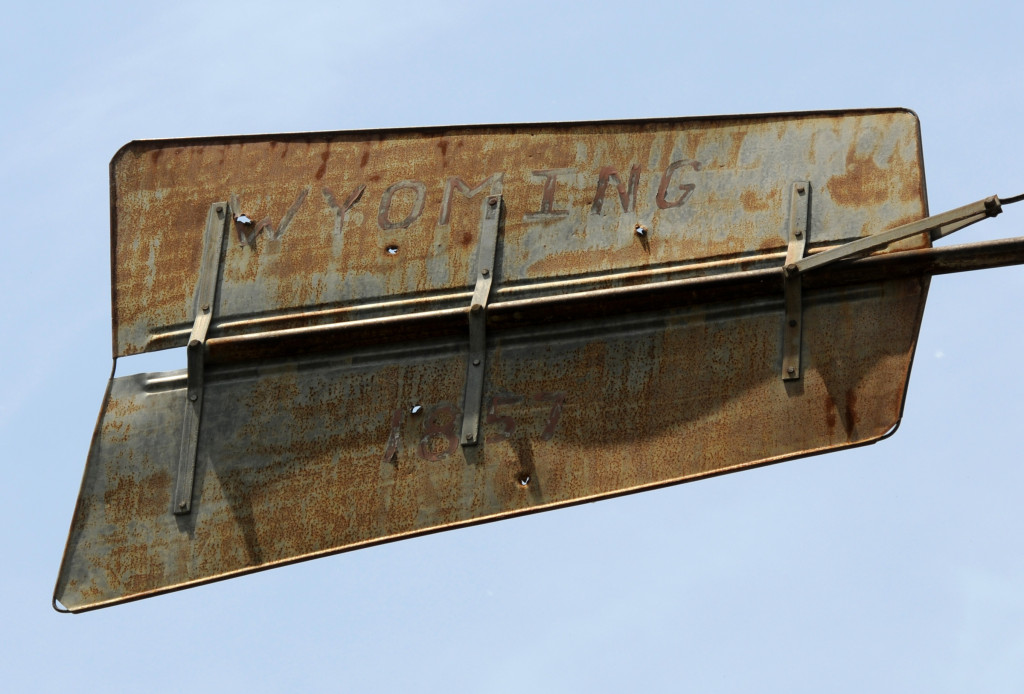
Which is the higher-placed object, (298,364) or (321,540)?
(298,364)

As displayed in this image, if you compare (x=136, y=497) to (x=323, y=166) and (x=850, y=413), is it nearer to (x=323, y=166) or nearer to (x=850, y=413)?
(x=323, y=166)

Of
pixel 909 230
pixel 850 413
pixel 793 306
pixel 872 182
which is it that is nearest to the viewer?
pixel 909 230

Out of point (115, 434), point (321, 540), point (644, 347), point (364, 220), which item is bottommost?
point (321, 540)

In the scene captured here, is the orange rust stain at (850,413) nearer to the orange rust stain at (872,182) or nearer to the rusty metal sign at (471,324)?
the rusty metal sign at (471,324)

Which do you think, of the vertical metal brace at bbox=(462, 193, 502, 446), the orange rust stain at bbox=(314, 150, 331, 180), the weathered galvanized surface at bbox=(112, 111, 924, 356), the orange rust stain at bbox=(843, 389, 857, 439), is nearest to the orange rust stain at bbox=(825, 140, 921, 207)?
the weathered galvanized surface at bbox=(112, 111, 924, 356)

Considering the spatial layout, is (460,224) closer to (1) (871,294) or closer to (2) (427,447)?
(2) (427,447)

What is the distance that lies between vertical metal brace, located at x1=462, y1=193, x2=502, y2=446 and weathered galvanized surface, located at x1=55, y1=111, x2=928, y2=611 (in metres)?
0.04

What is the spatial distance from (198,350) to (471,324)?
3.72ft

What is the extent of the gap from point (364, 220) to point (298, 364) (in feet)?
2.30

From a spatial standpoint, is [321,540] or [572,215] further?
[572,215]

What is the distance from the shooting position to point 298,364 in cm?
605

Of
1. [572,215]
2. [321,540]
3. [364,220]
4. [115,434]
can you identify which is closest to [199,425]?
[115,434]

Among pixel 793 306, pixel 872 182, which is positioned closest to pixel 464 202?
pixel 793 306

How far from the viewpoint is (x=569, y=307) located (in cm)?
605
